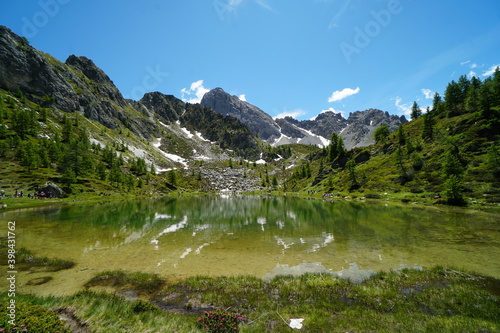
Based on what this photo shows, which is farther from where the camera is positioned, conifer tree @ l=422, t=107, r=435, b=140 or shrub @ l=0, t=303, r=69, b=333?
conifer tree @ l=422, t=107, r=435, b=140

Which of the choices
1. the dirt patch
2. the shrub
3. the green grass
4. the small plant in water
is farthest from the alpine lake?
the small plant in water

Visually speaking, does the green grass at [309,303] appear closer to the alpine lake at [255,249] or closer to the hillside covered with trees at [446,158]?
the alpine lake at [255,249]

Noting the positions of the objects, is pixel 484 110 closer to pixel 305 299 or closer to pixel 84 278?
pixel 305 299

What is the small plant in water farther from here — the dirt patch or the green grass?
the dirt patch

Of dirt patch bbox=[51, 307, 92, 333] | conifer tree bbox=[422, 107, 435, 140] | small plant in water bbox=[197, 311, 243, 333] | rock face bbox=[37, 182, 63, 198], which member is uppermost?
conifer tree bbox=[422, 107, 435, 140]

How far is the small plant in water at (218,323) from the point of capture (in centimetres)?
912

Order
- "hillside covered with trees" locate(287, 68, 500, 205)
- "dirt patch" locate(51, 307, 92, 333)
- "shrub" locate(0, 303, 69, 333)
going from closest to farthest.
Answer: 1. "shrub" locate(0, 303, 69, 333)
2. "dirt patch" locate(51, 307, 92, 333)
3. "hillside covered with trees" locate(287, 68, 500, 205)

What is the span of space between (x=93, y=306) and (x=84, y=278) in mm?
8550

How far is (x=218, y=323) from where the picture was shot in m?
9.34

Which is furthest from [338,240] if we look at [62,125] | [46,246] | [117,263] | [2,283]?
[62,125]

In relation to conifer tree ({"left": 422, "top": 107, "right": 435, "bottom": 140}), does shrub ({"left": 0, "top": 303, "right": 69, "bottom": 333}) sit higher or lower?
lower

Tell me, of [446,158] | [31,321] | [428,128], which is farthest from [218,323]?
[428,128]

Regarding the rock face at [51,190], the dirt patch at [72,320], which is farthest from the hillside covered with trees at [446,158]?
the rock face at [51,190]

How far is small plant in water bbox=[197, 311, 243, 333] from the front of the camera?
9.12 metres
